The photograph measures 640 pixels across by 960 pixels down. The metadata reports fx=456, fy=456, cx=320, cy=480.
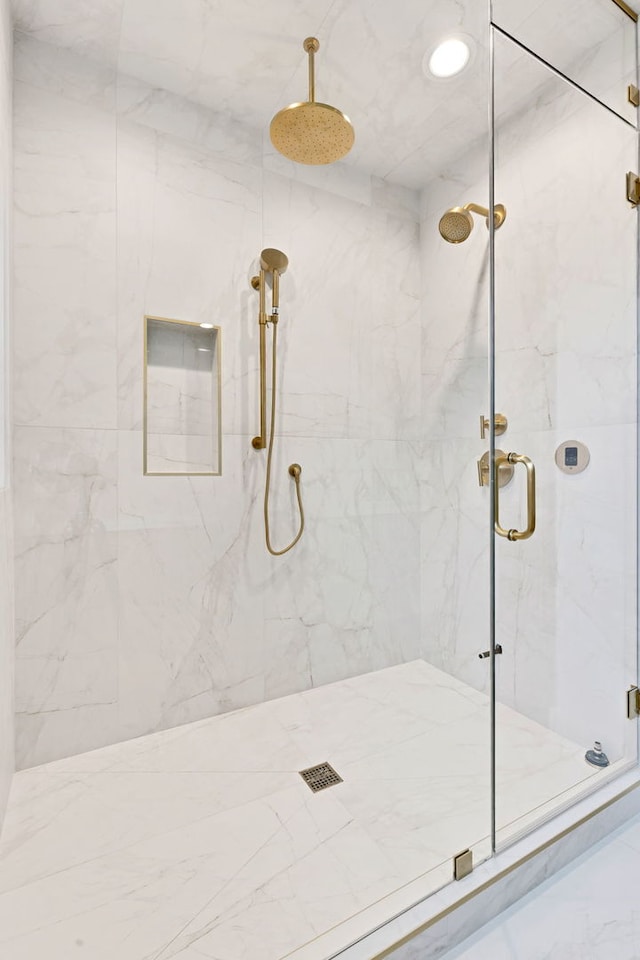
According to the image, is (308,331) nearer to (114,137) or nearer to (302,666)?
(114,137)

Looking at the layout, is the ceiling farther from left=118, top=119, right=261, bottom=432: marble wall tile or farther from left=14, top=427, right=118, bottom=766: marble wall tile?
left=14, top=427, right=118, bottom=766: marble wall tile

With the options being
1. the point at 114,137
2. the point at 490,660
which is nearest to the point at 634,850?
the point at 490,660

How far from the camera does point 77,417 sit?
152 centimetres

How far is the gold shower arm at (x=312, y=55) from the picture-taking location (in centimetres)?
149

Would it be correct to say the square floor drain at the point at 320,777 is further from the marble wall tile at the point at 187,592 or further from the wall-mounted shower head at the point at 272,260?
the wall-mounted shower head at the point at 272,260

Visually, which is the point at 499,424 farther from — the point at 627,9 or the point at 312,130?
the point at 627,9

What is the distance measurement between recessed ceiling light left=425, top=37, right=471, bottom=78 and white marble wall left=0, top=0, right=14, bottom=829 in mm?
1293

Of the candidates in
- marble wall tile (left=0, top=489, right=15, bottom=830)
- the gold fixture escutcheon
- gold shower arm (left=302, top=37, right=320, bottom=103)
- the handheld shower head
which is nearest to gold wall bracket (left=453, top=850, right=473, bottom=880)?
the gold fixture escutcheon

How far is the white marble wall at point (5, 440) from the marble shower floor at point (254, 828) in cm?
24

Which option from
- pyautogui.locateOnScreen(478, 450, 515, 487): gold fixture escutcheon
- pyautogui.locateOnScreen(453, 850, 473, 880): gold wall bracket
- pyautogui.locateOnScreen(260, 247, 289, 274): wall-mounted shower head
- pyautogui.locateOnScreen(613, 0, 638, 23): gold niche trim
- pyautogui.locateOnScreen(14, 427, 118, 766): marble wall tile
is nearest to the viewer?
pyautogui.locateOnScreen(453, 850, 473, 880): gold wall bracket

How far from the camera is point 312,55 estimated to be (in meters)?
1.53

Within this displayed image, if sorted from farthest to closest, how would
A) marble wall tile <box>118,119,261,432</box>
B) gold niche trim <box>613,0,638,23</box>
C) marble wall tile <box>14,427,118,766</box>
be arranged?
marble wall tile <box>118,119,261,432</box>, marble wall tile <box>14,427,118,766</box>, gold niche trim <box>613,0,638,23</box>

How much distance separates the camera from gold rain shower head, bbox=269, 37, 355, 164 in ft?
4.67

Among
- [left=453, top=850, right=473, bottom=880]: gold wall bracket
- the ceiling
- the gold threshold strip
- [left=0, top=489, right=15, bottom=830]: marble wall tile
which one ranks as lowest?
the gold threshold strip
